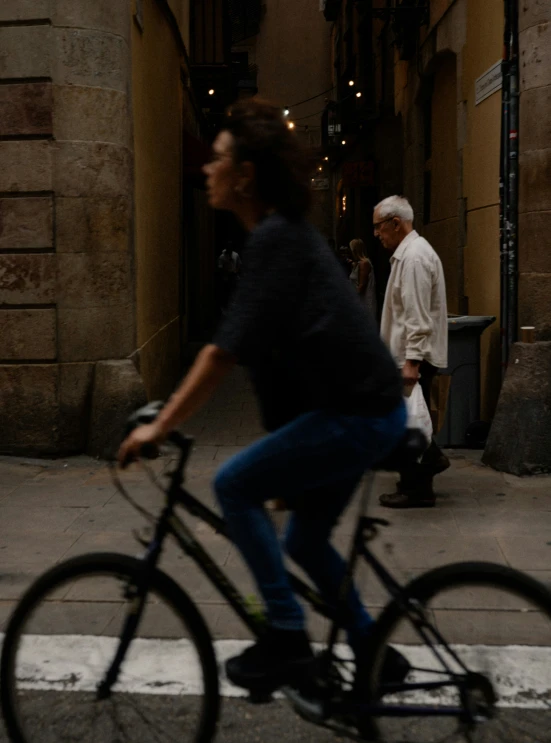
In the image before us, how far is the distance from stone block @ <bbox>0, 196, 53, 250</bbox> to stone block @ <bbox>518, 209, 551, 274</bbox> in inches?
137

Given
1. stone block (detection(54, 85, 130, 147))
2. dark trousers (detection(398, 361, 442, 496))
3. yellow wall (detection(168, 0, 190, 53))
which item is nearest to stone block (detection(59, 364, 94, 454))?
stone block (detection(54, 85, 130, 147))

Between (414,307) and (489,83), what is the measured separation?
357cm

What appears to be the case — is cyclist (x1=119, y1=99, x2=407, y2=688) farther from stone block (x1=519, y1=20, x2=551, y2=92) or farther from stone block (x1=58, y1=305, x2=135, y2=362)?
stone block (x1=58, y1=305, x2=135, y2=362)

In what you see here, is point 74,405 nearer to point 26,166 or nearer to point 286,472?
point 26,166

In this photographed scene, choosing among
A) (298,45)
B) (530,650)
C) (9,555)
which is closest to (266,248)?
(530,650)

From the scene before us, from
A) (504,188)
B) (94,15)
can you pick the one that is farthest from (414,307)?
(94,15)

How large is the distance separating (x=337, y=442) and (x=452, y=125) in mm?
8958

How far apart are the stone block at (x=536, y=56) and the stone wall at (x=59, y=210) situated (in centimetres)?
302

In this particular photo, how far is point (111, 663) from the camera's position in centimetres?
284

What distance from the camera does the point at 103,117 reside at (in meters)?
7.56

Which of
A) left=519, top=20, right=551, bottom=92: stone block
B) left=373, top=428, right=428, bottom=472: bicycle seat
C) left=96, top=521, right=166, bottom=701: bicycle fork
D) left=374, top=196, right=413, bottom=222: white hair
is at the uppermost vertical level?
left=519, top=20, right=551, bottom=92: stone block

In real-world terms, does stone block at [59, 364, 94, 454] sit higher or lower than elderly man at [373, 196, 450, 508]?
lower

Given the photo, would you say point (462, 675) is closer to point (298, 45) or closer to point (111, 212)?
point (111, 212)

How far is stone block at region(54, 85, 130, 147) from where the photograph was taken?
24.4 feet
